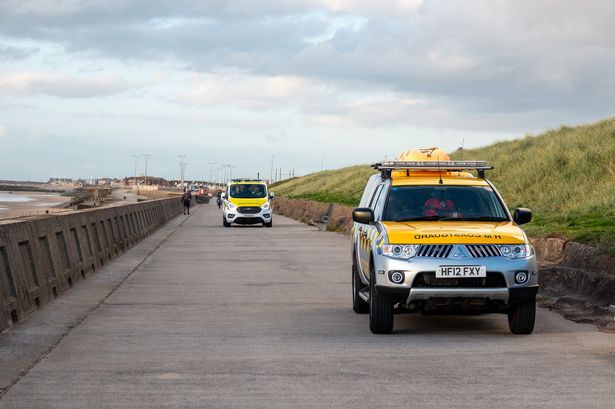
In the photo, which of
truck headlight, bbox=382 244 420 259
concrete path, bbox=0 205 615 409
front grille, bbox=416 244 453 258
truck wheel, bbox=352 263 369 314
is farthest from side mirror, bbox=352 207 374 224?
truck wheel, bbox=352 263 369 314

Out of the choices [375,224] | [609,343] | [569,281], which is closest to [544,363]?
[609,343]

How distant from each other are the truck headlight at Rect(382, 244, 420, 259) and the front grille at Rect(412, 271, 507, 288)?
0.27 meters

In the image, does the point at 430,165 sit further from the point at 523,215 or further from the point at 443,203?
the point at 523,215

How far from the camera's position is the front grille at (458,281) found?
11.4 m

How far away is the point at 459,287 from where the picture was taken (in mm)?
11328

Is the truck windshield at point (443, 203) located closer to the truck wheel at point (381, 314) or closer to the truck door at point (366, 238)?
the truck door at point (366, 238)

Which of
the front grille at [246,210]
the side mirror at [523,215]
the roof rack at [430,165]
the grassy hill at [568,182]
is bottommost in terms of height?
the front grille at [246,210]

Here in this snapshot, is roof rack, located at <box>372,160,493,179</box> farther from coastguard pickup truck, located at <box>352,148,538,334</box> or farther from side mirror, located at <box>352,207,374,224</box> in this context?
side mirror, located at <box>352,207,374,224</box>

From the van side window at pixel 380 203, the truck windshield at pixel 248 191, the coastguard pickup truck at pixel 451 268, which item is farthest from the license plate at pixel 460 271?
the truck windshield at pixel 248 191

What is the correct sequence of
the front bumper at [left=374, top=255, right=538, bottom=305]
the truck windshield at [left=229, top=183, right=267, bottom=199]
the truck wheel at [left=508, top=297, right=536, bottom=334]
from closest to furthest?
the front bumper at [left=374, top=255, right=538, bottom=305]
the truck wheel at [left=508, top=297, right=536, bottom=334]
the truck windshield at [left=229, top=183, right=267, bottom=199]

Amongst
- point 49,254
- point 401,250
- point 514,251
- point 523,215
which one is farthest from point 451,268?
point 49,254

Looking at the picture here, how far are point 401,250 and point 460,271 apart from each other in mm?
683

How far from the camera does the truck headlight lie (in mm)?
11547

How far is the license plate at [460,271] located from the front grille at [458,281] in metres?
0.05
